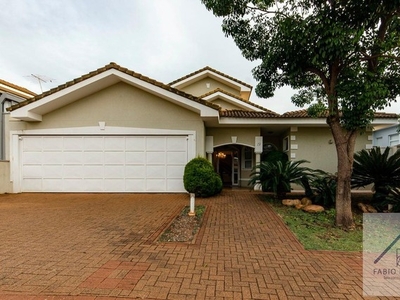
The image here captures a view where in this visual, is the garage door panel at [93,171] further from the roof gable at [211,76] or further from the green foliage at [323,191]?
the green foliage at [323,191]

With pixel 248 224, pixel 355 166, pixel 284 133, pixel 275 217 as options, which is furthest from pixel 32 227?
pixel 284 133

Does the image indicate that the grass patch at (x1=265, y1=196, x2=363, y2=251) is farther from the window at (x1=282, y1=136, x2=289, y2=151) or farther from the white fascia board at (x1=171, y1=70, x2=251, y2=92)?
the white fascia board at (x1=171, y1=70, x2=251, y2=92)

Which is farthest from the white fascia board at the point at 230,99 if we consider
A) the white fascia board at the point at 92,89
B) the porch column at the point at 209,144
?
the white fascia board at the point at 92,89

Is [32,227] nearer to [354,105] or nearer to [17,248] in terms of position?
[17,248]

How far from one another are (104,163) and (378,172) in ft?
33.9

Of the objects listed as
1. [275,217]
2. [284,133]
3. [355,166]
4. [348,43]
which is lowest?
[275,217]

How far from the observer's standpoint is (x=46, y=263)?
133 inches

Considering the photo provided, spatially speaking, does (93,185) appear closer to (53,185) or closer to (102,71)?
(53,185)

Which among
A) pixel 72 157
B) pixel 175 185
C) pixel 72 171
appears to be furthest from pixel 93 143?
pixel 175 185

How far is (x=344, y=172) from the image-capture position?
18.4ft

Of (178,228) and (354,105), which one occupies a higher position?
(354,105)

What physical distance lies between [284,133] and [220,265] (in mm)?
10207

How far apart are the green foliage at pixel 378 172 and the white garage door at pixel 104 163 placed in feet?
21.1

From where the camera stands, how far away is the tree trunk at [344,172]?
551 centimetres
